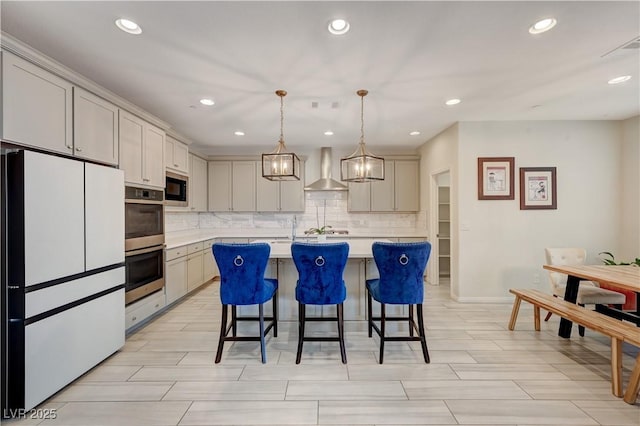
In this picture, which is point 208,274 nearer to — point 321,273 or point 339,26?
point 321,273

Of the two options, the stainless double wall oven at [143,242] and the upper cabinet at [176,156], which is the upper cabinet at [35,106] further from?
the upper cabinet at [176,156]

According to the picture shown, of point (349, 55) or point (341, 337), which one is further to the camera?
point (341, 337)

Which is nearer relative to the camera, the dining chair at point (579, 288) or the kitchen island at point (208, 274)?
the dining chair at point (579, 288)

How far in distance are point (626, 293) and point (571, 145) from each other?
2086 millimetres

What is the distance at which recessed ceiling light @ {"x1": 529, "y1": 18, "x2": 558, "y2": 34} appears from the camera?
1.86 meters

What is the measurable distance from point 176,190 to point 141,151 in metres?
1.10

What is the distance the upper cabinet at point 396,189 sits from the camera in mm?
5582

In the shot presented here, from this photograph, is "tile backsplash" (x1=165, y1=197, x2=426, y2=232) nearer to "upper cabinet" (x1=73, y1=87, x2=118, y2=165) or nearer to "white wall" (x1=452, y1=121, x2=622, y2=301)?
"white wall" (x1=452, y1=121, x2=622, y2=301)

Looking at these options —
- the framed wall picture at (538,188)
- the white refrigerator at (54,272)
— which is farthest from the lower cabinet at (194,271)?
the framed wall picture at (538,188)

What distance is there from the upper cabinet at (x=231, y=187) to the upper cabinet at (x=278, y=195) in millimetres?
159

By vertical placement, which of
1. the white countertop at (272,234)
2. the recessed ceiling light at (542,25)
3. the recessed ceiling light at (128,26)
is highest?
the recessed ceiling light at (542,25)

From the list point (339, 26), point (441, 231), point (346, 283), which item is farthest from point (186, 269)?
point (441, 231)

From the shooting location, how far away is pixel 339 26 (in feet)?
6.15

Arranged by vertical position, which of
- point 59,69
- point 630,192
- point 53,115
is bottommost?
point 630,192
